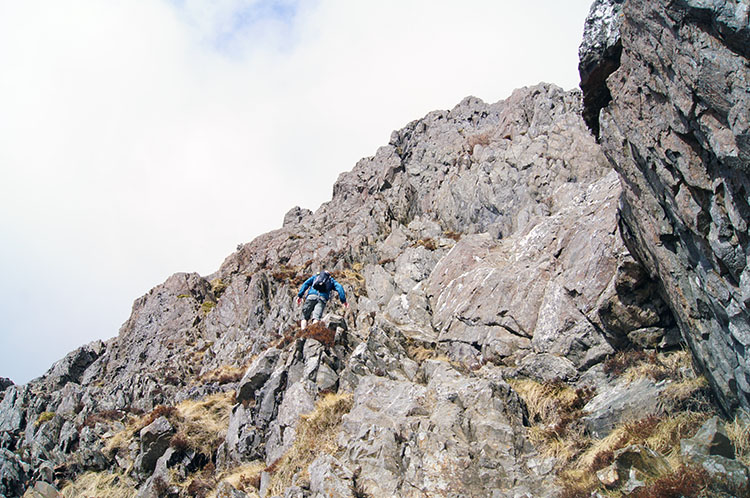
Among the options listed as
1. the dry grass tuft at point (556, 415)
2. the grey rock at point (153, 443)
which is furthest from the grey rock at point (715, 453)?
the grey rock at point (153, 443)

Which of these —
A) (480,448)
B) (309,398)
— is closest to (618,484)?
(480,448)

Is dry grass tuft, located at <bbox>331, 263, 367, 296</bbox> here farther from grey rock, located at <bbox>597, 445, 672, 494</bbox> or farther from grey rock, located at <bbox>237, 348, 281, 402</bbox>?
grey rock, located at <bbox>597, 445, 672, 494</bbox>

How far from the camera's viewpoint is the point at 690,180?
6867 mm

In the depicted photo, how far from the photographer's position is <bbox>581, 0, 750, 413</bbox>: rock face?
5762 mm

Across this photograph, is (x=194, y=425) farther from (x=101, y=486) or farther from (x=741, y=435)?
(x=741, y=435)

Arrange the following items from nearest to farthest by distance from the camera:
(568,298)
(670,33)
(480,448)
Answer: (670,33) → (480,448) → (568,298)

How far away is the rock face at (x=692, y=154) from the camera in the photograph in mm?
5762

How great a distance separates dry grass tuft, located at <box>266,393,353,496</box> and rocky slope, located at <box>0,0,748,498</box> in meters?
0.06

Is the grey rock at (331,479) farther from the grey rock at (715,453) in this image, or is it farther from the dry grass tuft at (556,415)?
the grey rock at (715,453)

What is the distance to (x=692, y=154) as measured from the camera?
688 cm

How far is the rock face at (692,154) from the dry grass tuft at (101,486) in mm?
15737

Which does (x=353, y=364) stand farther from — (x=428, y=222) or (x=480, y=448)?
(x=428, y=222)

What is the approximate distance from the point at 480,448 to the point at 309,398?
19.8ft

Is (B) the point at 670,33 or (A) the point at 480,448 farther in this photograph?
(A) the point at 480,448
